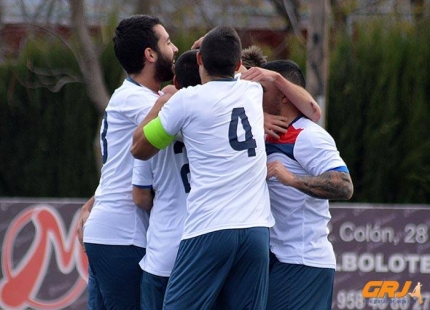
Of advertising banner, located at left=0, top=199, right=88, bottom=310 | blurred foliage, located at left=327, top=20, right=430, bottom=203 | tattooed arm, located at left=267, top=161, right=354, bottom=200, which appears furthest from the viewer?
blurred foliage, located at left=327, top=20, right=430, bottom=203

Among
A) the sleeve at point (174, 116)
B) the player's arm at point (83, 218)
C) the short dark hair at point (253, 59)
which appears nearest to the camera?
the sleeve at point (174, 116)

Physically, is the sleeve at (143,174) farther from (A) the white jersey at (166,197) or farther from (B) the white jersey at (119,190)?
(B) the white jersey at (119,190)

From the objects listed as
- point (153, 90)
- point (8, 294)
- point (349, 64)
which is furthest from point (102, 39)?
point (153, 90)

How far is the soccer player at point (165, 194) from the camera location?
15.2 ft

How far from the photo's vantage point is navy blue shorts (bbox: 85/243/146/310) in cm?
493

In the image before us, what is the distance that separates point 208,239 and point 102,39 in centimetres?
933

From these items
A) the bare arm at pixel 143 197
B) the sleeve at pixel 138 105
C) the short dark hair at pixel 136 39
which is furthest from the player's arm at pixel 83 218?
the short dark hair at pixel 136 39

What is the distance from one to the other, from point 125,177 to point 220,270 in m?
0.85

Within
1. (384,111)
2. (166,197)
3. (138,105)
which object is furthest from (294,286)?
(384,111)

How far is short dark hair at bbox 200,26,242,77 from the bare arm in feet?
2.36

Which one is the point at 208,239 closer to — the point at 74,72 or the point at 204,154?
the point at 204,154

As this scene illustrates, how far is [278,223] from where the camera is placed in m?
4.79

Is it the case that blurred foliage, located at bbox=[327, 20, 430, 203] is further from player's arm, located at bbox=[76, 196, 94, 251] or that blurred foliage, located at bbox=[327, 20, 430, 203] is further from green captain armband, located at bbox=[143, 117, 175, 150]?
green captain armband, located at bbox=[143, 117, 175, 150]

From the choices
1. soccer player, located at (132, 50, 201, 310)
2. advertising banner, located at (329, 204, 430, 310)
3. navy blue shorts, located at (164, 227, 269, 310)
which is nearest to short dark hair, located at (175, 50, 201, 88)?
soccer player, located at (132, 50, 201, 310)
